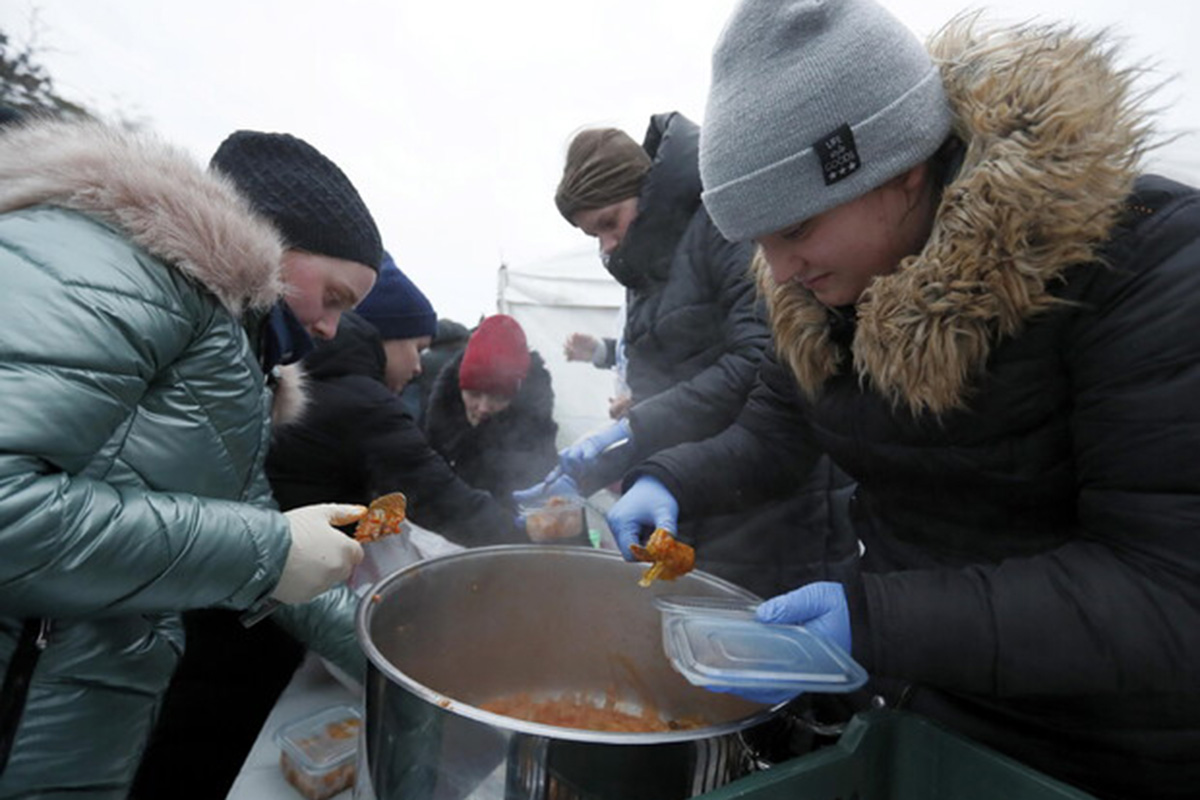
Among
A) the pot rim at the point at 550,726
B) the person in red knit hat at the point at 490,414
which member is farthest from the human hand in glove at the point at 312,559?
the person in red knit hat at the point at 490,414

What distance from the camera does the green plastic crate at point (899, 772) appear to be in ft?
2.55

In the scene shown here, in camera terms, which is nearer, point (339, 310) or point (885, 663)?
point (885, 663)

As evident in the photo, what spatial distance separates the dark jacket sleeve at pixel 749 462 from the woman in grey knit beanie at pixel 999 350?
0.26m

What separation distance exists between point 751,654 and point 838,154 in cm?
70

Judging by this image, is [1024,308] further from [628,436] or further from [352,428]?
[352,428]

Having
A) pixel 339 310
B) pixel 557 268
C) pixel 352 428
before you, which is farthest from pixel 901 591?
pixel 557 268

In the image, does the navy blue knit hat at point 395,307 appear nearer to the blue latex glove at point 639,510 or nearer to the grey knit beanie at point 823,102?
the blue latex glove at point 639,510

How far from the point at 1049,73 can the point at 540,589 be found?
1.22m

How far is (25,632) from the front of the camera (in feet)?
3.17

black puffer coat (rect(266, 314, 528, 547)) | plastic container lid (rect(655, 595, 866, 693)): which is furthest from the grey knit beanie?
black puffer coat (rect(266, 314, 528, 547))

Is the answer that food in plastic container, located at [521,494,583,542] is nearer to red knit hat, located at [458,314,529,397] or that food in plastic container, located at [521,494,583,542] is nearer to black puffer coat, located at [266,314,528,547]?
black puffer coat, located at [266,314,528,547]

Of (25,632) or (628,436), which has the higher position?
(25,632)

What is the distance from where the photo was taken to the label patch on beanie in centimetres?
98

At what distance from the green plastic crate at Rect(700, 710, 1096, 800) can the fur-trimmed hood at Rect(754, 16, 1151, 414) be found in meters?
0.42
